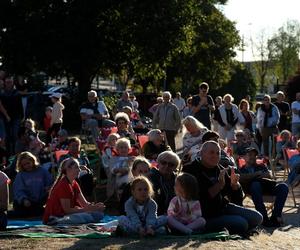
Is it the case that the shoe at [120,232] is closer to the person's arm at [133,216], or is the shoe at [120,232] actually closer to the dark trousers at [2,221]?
the person's arm at [133,216]

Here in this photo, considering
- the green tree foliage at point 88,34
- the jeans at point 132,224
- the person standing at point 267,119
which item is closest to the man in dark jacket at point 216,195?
the jeans at point 132,224

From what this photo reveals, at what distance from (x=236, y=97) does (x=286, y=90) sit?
98.8ft

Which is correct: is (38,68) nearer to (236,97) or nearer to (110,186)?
(110,186)

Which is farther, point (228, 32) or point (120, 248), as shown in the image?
point (228, 32)

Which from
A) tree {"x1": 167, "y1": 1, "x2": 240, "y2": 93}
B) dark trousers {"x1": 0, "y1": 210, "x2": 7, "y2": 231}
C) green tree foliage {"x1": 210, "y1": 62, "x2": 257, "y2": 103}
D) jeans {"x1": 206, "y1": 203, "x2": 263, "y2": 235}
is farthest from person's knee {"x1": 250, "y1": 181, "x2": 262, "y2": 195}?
green tree foliage {"x1": 210, "y1": 62, "x2": 257, "y2": 103}

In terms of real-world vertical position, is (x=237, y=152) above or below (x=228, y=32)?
below

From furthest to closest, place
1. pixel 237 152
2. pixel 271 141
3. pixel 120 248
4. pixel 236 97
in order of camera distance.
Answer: pixel 236 97, pixel 271 141, pixel 237 152, pixel 120 248

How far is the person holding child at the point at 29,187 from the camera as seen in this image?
34.1ft

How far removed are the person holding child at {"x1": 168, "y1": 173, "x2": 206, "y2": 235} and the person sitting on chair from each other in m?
2.00

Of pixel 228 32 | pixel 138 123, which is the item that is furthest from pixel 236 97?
pixel 138 123

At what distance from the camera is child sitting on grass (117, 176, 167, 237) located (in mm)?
8078

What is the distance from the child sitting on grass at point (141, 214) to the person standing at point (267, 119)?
970cm

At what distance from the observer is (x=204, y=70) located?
57.6 meters

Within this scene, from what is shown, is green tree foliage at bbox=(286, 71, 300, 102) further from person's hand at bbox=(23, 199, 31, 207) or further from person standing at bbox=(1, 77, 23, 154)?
person's hand at bbox=(23, 199, 31, 207)
